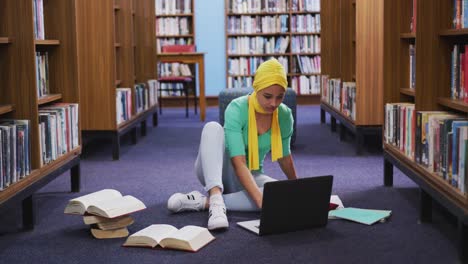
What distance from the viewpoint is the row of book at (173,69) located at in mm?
9016

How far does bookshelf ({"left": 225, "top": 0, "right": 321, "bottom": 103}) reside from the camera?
9.06m

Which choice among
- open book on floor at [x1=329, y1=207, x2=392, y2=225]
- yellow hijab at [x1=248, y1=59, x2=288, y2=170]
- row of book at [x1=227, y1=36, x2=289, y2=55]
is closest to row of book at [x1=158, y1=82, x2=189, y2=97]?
row of book at [x1=227, y1=36, x2=289, y2=55]

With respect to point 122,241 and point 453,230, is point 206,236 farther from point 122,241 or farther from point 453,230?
point 453,230

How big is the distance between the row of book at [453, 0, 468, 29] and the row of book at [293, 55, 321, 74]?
6022mm

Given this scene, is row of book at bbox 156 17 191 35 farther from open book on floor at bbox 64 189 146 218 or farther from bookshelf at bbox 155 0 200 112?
open book on floor at bbox 64 189 146 218

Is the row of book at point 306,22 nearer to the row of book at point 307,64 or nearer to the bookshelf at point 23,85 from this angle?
the row of book at point 307,64

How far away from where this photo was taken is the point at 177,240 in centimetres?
268

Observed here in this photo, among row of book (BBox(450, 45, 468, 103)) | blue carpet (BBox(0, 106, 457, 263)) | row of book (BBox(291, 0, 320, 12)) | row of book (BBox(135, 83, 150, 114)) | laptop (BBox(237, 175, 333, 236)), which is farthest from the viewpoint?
row of book (BBox(291, 0, 320, 12))

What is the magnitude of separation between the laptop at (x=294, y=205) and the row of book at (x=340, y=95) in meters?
2.31

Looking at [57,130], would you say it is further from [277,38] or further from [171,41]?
[277,38]

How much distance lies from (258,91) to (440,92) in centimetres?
84

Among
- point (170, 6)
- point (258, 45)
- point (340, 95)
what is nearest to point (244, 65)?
point (258, 45)

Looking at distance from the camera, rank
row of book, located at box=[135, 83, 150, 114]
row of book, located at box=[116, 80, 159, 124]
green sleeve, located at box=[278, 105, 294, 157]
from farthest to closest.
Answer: row of book, located at box=[135, 83, 150, 114]
row of book, located at box=[116, 80, 159, 124]
green sleeve, located at box=[278, 105, 294, 157]

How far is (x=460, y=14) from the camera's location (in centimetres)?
298
